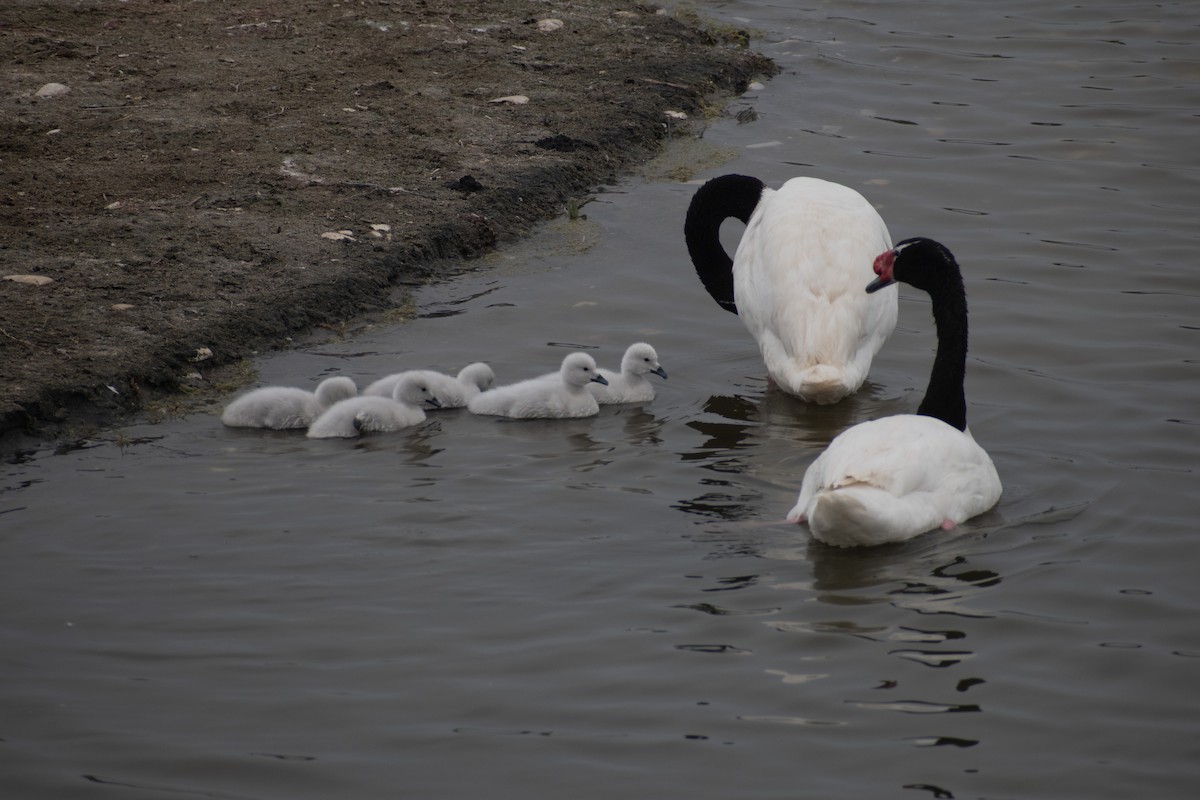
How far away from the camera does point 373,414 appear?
7.05 meters

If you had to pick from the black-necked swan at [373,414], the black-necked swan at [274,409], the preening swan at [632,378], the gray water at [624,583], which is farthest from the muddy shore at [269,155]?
the preening swan at [632,378]

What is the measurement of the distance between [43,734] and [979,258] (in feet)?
22.7

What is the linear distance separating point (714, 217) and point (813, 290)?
5.80 feet

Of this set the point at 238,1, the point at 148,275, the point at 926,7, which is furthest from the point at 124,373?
the point at 926,7

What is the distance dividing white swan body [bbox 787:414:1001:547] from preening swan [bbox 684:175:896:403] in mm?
1155

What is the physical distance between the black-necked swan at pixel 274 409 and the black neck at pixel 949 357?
9.78ft

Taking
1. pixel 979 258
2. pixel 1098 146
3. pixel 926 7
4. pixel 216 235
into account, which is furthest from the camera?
pixel 926 7

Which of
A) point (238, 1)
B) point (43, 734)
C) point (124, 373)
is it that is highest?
point (238, 1)

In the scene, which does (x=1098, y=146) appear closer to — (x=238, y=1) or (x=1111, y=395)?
(x=1111, y=395)

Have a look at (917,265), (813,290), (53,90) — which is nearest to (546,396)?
(813,290)

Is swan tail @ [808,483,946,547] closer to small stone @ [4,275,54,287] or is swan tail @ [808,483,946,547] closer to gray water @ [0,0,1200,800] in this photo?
gray water @ [0,0,1200,800]

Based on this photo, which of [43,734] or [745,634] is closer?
[43,734]

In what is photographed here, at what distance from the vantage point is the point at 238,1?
12906 mm

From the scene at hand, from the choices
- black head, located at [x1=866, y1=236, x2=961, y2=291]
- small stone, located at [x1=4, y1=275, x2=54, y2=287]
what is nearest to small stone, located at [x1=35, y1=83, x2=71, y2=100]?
small stone, located at [x1=4, y1=275, x2=54, y2=287]
